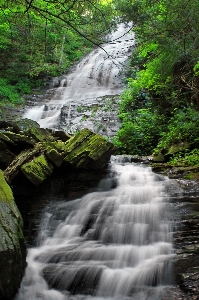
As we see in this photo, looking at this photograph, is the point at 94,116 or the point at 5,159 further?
the point at 94,116

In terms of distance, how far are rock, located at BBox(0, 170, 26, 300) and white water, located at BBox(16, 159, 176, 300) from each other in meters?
0.32

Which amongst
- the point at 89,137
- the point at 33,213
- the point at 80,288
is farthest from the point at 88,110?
the point at 80,288

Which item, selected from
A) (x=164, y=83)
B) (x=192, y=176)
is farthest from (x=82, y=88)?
(x=192, y=176)

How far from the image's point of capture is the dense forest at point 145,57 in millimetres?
4363

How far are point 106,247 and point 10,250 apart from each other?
6.37 feet

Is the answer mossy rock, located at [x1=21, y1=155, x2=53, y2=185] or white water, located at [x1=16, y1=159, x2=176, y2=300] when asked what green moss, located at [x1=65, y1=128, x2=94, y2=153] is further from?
white water, located at [x1=16, y1=159, x2=176, y2=300]

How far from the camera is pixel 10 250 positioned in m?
4.30

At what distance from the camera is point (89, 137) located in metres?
8.26

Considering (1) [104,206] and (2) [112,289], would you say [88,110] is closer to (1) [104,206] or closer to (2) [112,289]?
(1) [104,206]

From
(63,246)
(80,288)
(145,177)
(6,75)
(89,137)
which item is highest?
(6,75)

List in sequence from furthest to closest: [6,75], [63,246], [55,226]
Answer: [6,75], [55,226], [63,246]

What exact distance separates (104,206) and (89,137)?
7.58 feet

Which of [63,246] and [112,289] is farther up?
[63,246]

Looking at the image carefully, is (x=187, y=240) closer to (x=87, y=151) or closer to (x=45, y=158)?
(x=87, y=151)
